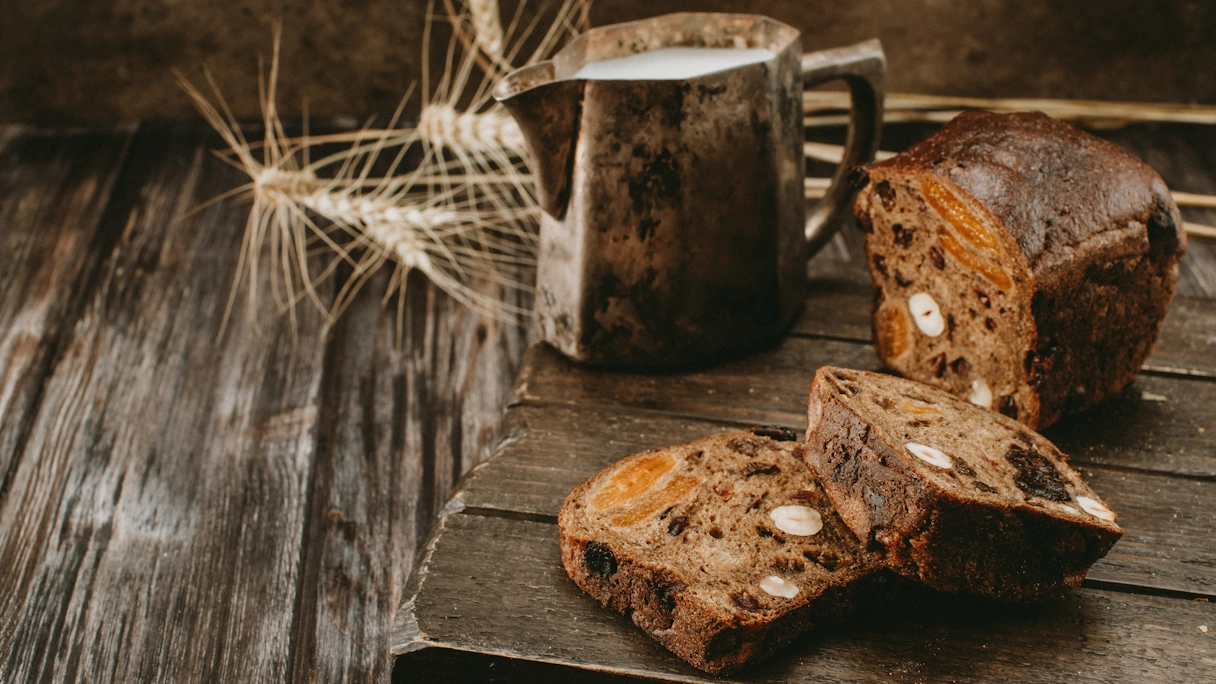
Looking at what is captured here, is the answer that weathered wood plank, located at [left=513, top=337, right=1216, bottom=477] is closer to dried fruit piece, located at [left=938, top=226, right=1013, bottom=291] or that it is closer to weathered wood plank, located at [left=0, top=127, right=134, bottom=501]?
dried fruit piece, located at [left=938, top=226, right=1013, bottom=291]

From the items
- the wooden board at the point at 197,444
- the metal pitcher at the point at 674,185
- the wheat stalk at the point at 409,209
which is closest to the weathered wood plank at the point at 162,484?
the wooden board at the point at 197,444

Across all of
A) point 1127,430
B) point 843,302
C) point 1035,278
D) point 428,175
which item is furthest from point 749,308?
point 428,175

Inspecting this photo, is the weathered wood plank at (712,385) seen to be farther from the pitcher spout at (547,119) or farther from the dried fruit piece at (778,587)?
the dried fruit piece at (778,587)

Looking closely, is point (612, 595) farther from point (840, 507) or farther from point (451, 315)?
point (451, 315)

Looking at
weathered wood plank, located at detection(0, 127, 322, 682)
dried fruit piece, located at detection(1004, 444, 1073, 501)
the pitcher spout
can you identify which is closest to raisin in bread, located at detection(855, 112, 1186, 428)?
dried fruit piece, located at detection(1004, 444, 1073, 501)

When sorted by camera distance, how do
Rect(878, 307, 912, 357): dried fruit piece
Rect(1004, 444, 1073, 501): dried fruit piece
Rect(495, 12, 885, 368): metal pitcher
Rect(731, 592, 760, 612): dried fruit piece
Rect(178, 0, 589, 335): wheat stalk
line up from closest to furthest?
Rect(731, 592, 760, 612): dried fruit piece
Rect(1004, 444, 1073, 501): dried fruit piece
Rect(495, 12, 885, 368): metal pitcher
Rect(878, 307, 912, 357): dried fruit piece
Rect(178, 0, 589, 335): wheat stalk

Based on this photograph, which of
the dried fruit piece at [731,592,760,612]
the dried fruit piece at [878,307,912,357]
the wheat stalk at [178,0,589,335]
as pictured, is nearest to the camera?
the dried fruit piece at [731,592,760,612]
